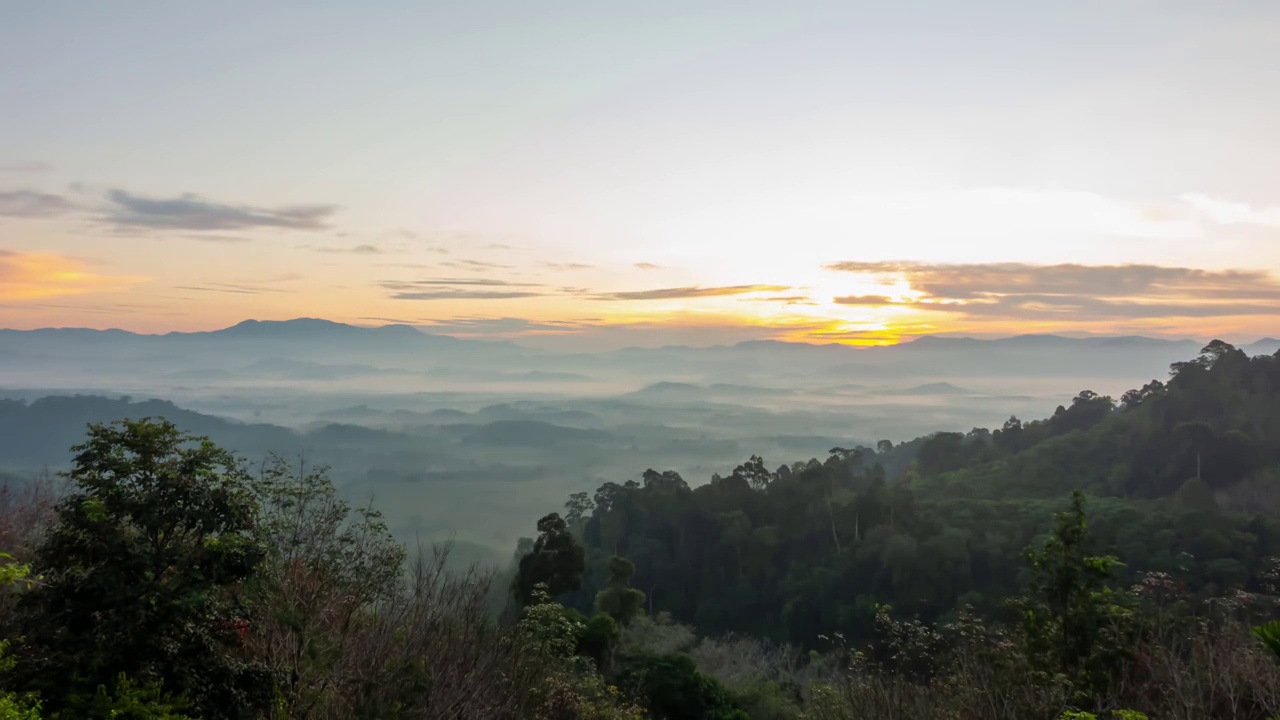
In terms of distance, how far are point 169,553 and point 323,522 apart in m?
5.97

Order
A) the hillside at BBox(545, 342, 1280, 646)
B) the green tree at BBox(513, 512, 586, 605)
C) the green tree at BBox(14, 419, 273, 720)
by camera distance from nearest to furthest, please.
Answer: the green tree at BBox(14, 419, 273, 720)
the green tree at BBox(513, 512, 586, 605)
the hillside at BBox(545, 342, 1280, 646)

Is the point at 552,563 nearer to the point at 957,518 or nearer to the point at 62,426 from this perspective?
the point at 957,518

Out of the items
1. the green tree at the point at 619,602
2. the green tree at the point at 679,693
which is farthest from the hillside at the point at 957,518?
the green tree at the point at 679,693

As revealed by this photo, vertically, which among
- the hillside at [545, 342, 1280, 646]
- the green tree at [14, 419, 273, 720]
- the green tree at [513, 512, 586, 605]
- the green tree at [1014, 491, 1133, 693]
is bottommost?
the hillside at [545, 342, 1280, 646]

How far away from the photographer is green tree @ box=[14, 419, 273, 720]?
30.5 ft

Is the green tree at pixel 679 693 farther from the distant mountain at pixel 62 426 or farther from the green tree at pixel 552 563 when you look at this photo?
the distant mountain at pixel 62 426

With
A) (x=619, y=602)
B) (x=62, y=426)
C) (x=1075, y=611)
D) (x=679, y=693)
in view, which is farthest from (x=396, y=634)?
(x=62, y=426)

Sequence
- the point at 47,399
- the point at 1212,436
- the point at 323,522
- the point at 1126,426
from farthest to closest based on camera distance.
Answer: the point at 47,399 → the point at 1126,426 → the point at 1212,436 → the point at 323,522

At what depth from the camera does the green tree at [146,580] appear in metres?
9.28

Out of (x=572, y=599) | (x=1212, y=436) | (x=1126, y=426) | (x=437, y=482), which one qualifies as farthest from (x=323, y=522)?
(x=437, y=482)

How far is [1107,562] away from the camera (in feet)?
54.2

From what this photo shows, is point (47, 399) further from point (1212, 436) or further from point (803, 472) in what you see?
point (1212, 436)

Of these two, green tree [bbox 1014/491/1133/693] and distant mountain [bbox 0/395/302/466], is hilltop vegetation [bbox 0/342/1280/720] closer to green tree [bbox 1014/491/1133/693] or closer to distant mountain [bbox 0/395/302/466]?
green tree [bbox 1014/491/1133/693]

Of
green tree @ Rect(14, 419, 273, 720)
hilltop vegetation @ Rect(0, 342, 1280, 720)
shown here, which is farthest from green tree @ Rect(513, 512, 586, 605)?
green tree @ Rect(14, 419, 273, 720)
